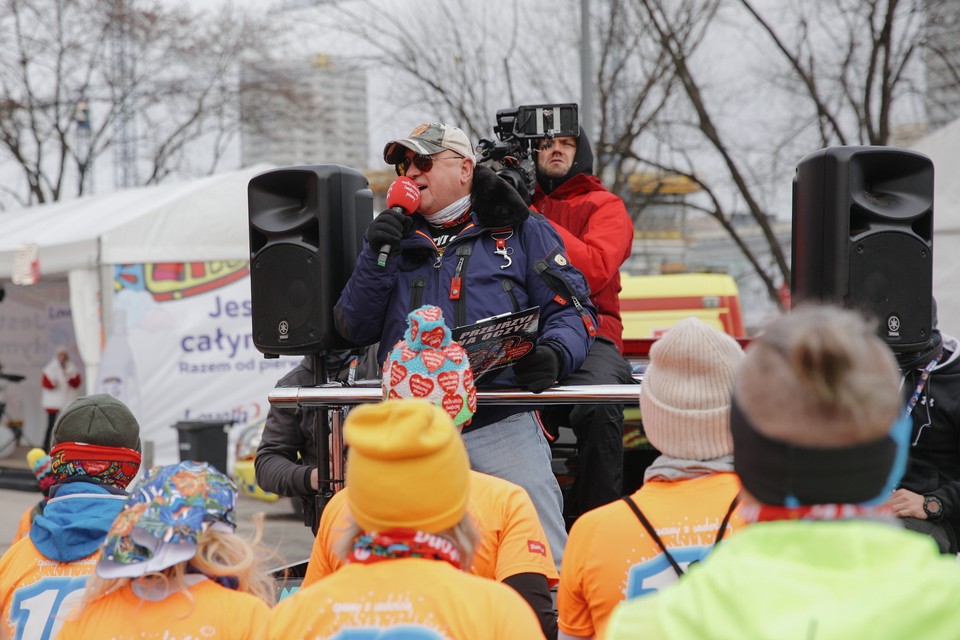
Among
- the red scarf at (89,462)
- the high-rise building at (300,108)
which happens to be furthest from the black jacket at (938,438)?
the high-rise building at (300,108)

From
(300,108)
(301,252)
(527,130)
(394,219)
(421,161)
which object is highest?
(300,108)

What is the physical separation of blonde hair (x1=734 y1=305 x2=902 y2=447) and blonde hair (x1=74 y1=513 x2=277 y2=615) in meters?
1.33

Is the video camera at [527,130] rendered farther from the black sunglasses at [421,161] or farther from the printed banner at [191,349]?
the printed banner at [191,349]

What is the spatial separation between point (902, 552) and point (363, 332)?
10.2ft

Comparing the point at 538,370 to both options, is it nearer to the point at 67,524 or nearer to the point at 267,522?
the point at 67,524

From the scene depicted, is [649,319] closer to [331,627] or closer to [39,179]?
[331,627]

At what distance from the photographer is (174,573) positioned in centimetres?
238

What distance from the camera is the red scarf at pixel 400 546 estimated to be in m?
2.05

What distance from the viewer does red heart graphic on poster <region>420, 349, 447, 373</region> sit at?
318 centimetres

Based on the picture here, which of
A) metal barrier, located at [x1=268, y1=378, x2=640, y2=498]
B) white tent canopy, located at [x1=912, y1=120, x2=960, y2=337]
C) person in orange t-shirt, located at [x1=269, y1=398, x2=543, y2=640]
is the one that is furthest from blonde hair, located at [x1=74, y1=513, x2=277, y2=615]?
white tent canopy, located at [x1=912, y1=120, x2=960, y2=337]

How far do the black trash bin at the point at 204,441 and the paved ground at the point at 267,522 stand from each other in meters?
0.61

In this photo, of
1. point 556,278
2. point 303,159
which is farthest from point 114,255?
point 303,159

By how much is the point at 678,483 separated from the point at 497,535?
0.74 meters

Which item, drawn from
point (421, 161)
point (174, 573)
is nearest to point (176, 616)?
point (174, 573)
